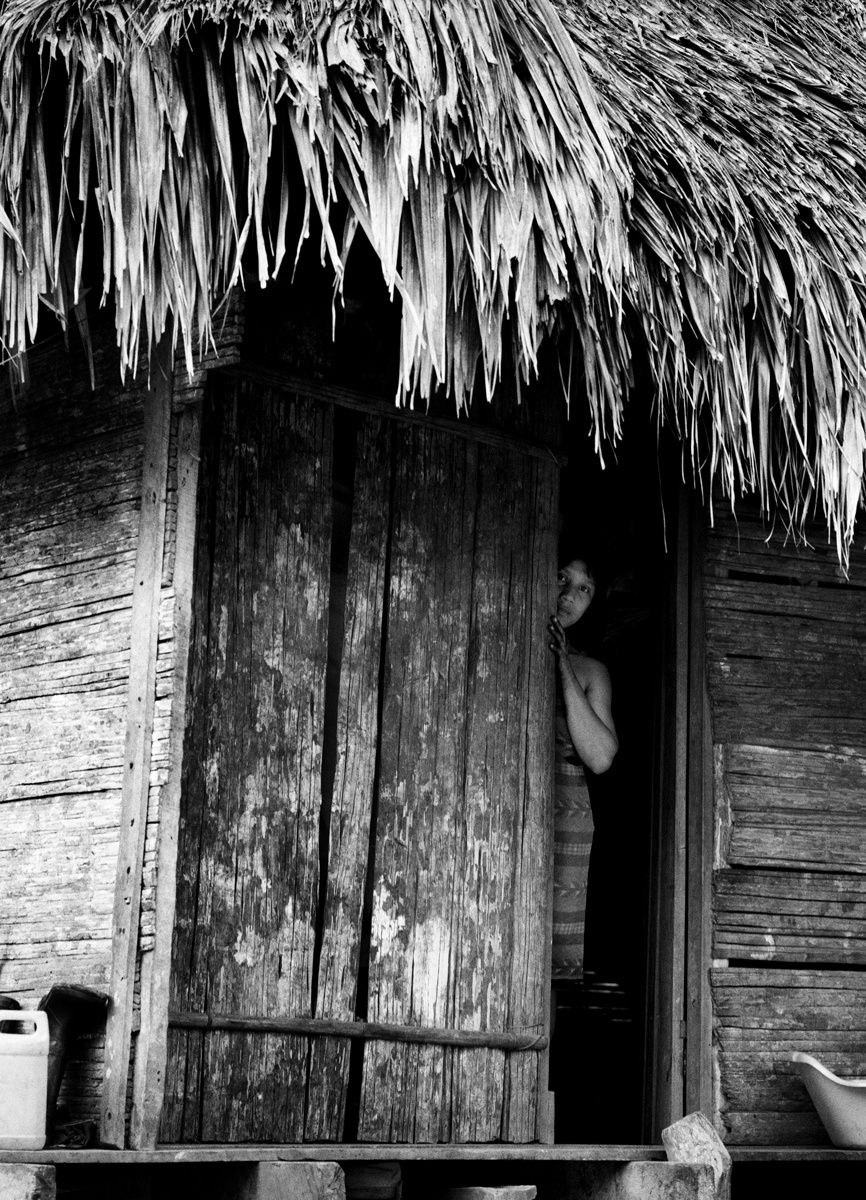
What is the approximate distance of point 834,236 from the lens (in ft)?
14.3

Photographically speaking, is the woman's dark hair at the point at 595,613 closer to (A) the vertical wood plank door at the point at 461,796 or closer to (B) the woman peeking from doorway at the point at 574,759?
(B) the woman peeking from doorway at the point at 574,759

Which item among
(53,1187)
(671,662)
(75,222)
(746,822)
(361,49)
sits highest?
(361,49)

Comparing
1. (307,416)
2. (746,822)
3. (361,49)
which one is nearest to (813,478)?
(746,822)

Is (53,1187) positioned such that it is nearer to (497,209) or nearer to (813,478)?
(497,209)

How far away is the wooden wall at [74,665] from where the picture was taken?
374 centimetres

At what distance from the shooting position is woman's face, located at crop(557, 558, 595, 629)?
4949mm

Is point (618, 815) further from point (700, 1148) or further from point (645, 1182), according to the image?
point (645, 1182)

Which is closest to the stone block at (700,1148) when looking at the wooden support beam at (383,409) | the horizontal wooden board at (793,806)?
the horizontal wooden board at (793,806)

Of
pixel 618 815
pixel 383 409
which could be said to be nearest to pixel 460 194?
pixel 383 409

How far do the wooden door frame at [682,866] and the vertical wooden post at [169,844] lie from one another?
5.38 feet

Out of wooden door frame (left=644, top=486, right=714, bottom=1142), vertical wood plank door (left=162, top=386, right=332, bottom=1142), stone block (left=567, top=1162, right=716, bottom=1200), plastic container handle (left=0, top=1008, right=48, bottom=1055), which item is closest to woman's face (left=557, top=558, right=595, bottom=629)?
wooden door frame (left=644, top=486, right=714, bottom=1142)

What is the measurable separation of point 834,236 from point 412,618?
1518 millimetres

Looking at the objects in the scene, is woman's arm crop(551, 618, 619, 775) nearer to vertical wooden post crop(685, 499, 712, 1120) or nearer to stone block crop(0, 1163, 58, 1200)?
vertical wooden post crop(685, 499, 712, 1120)

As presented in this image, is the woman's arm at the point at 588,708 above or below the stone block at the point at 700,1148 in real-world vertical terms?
above
